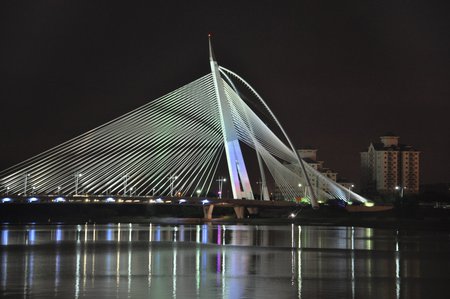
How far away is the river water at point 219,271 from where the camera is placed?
21594 millimetres

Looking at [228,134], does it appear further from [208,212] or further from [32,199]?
[208,212]

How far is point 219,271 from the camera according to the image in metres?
26.4

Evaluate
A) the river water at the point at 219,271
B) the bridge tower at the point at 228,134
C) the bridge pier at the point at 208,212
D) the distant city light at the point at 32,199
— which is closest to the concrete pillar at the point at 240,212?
the bridge pier at the point at 208,212

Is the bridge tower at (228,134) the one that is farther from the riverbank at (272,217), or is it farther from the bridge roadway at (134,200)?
the riverbank at (272,217)

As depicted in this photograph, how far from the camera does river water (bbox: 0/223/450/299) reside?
21.6 m

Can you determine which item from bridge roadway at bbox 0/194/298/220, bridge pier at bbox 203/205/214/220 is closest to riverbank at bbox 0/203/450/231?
bridge pier at bbox 203/205/214/220

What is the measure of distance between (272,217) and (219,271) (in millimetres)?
76025

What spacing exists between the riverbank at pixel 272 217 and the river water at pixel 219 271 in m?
35.3

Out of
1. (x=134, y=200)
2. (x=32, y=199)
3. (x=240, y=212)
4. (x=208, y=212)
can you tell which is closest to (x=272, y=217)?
(x=240, y=212)

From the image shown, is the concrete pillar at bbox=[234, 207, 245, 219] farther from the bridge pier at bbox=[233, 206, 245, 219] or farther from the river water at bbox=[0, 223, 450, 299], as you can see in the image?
the river water at bbox=[0, 223, 450, 299]

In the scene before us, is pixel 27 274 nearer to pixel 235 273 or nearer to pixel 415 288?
pixel 235 273

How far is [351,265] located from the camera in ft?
97.2

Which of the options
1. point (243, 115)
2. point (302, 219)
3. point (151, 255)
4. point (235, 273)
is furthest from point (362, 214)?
point (235, 273)

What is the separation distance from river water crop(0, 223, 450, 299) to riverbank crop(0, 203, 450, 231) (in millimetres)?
35315
